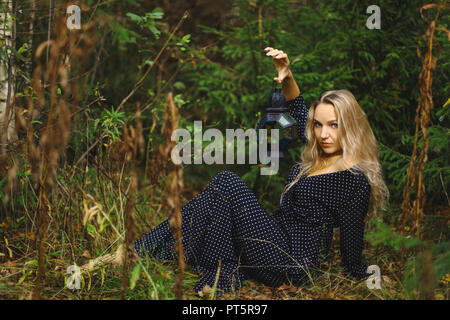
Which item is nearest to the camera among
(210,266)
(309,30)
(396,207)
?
(210,266)

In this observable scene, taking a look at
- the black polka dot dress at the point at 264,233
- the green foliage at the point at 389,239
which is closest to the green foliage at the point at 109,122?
the black polka dot dress at the point at 264,233

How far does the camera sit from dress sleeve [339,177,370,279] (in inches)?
103

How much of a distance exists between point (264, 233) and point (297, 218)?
296mm

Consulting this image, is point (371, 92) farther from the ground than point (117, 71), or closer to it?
closer to it

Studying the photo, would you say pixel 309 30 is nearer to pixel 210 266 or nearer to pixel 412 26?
pixel 412 26

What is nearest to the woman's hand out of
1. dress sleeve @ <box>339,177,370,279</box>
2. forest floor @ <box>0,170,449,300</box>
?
dress sleeve @ <box>339,177,370,279</box>

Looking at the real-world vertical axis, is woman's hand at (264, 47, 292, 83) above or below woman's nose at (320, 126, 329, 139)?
above

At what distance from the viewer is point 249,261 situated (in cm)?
273

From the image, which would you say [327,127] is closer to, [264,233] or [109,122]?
[264,233]

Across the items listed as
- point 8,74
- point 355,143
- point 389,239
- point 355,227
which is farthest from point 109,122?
point 389,239

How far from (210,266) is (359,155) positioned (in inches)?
47.4

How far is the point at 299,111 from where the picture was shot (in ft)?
9.95

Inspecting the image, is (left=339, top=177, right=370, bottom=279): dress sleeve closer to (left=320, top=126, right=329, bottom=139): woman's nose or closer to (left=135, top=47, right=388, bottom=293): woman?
(left=135, top=47, right=388, bottom=293): woman
